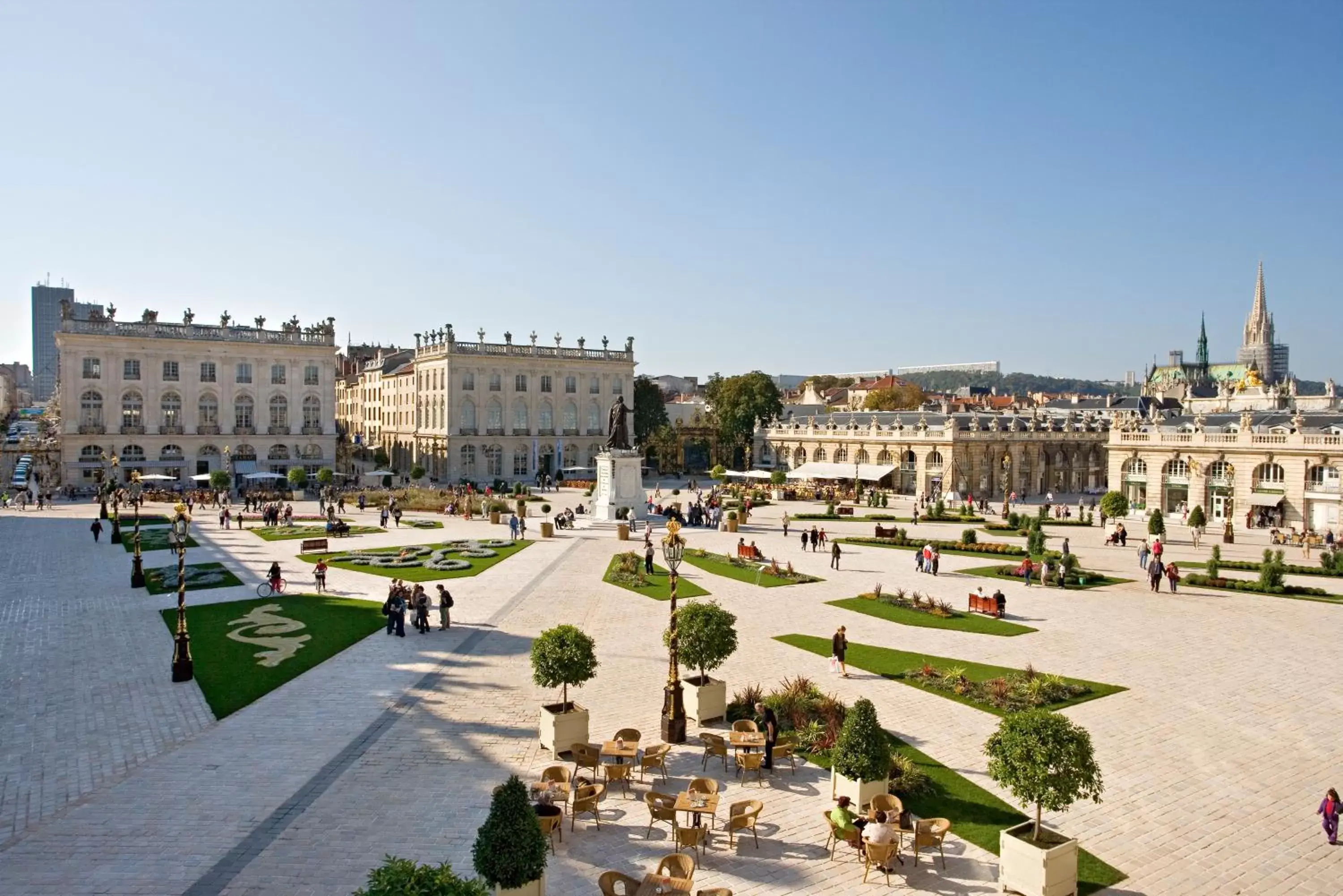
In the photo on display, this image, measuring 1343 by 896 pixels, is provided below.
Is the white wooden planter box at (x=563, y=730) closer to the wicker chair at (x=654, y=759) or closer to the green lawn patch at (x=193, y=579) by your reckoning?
the wicker chair at (x=654, y=759)

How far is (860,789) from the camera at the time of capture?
12.3 meters

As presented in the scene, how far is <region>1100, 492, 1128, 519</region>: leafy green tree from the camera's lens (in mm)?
45594

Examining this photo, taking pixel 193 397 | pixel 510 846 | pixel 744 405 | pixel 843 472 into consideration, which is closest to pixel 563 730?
pixel 510 846

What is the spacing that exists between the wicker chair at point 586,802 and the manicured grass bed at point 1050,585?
2305 centimetres

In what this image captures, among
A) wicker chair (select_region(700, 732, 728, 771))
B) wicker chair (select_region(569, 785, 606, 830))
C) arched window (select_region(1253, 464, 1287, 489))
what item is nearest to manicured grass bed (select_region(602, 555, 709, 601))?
wicker chair (select_region(700, 732, 728, 771))

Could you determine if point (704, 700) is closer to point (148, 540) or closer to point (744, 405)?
point (148, 540)

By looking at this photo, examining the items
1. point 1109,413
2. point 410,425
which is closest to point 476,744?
point 410,425

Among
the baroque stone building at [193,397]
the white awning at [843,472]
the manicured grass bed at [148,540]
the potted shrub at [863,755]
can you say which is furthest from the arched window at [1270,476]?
the baroque stone building at [193,397]

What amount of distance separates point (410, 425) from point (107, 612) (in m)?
58.1

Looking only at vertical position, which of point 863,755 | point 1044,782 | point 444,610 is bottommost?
point 863,755

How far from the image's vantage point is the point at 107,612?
82.2 feet

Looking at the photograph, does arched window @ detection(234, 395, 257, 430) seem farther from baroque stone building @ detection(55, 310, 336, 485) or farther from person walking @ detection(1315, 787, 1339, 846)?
person walking @ detection(1315, 787, 1339, 846)

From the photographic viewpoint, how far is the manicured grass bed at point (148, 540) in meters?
36.8

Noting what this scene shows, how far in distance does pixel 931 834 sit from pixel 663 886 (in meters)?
3.70
